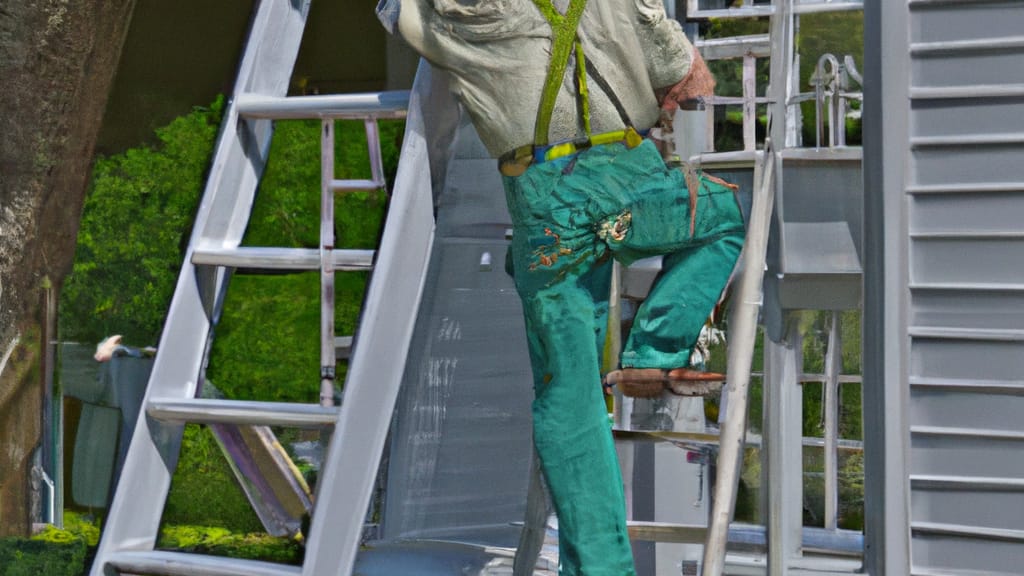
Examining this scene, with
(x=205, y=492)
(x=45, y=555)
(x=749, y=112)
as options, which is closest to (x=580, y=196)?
(x=749, y=112)

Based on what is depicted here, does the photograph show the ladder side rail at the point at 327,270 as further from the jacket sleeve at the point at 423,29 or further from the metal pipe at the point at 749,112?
the metal pipe at the point at 749,112

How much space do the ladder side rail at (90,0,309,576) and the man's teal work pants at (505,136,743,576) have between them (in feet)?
2.27

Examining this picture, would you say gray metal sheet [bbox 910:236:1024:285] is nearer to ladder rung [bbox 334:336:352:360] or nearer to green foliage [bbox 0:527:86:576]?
ladder rung [bbox 334:336:352:360]

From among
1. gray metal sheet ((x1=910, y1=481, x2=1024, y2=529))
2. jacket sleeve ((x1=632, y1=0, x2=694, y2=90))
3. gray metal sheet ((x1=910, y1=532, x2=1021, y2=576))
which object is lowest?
gray metal sheet ((x1=910, y1=532, x2=1021, y2=576))

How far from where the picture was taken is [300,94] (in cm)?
269

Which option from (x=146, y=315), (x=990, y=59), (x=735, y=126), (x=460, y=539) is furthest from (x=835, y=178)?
(x=146, y=315)

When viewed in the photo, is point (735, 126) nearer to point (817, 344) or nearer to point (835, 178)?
point (835, 178)

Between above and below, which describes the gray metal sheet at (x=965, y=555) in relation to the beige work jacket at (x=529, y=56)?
below

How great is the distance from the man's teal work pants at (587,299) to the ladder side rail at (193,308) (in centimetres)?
69

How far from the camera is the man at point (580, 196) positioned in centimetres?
206

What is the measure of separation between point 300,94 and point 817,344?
111 cm

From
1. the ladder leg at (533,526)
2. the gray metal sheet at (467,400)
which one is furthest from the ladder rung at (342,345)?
the ladder leg at (533,526)

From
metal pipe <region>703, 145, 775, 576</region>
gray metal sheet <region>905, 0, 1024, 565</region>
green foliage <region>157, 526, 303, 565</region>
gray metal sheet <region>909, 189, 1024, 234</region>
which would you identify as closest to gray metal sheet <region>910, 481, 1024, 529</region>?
gray metal sheet <region>905, 0, 1024, 565</region>

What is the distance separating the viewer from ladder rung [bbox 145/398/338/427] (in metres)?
2.21
